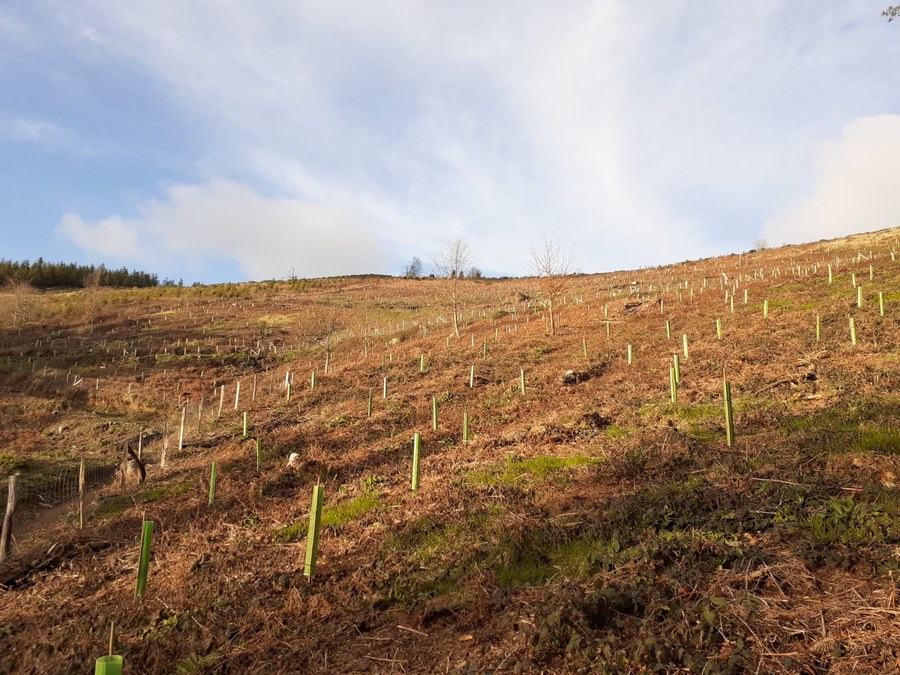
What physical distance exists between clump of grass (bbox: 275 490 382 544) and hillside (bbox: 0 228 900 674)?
8 centimetres

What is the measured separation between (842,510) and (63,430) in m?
35.2

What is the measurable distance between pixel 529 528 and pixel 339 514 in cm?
462

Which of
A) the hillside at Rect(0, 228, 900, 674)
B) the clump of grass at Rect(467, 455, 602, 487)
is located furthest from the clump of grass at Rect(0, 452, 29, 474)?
the clump of grass at Rect(467, 455, 602, 487)

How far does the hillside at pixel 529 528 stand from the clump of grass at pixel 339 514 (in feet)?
0.26

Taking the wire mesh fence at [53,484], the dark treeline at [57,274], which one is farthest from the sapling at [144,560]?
the dark treeline at [57,274]

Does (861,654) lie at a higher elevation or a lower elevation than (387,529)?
higher

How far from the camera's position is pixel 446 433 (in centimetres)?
1514

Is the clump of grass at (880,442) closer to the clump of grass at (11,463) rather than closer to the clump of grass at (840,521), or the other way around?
the clump of grass at (840,521)

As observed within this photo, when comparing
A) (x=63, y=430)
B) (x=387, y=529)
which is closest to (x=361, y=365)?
(x=63, y=430)

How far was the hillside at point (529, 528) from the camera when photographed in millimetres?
4395

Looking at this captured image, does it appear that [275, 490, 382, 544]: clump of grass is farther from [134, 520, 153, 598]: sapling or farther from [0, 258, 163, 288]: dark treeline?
[0, 258, 163, 288]: dark treeline

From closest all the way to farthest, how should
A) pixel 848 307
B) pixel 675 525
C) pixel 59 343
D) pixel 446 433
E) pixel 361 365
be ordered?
pixel 675 525
pixel 446 433
pixel 848 307
pixel 361 365
pixel 59 343

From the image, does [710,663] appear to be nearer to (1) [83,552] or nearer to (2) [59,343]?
(1) [83,552]

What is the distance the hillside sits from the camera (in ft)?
14.4
